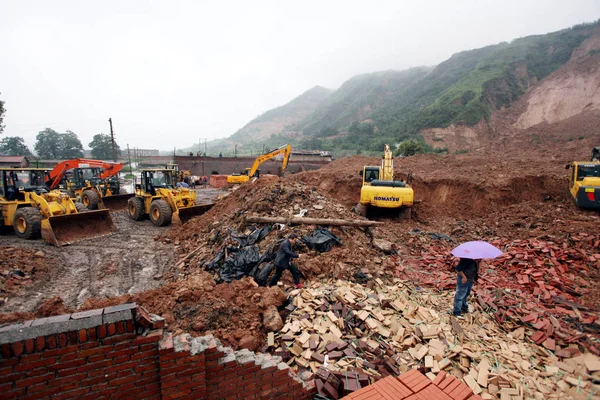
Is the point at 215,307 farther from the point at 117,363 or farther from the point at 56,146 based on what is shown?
the point at 56,146

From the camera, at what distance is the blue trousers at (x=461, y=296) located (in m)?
4.66

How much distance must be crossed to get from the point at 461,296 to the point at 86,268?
26.2 ft

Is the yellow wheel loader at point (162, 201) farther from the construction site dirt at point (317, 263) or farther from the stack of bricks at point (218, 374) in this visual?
the stack of bricks at point (218, 374)

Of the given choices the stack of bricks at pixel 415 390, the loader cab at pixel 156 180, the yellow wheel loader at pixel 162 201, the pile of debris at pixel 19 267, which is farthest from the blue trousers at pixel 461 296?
the loader cab at pixel 156 180

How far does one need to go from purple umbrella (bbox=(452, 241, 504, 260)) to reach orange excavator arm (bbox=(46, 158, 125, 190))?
1384 cm

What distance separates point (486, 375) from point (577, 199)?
9542 millimetres

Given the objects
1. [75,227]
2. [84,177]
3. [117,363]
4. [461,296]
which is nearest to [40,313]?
[117,363]

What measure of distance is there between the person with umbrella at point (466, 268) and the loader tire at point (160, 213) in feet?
31.6

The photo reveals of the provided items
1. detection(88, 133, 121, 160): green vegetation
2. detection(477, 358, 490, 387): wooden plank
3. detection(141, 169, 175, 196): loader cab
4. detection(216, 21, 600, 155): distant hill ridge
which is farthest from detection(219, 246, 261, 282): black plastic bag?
detection(88, 133, 121, 160): green vegetation

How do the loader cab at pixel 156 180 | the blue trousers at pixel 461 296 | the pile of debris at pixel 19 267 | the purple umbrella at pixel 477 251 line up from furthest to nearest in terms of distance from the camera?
the loader cab at pixel 156 180 < the pile of debris at pixel 19 267 < the blue trousers at pixel 461 296 < the purple umbrella at pixel 477 251

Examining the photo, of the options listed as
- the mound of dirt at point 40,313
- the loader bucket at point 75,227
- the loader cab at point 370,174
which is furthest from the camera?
the loader cab at point 370,174

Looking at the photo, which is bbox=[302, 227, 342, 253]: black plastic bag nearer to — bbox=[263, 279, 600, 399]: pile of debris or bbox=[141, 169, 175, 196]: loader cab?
bbox=[263, 279, 600, 399]: pile of debris

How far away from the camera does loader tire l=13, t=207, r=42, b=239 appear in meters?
8.84

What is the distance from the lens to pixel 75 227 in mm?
9078
